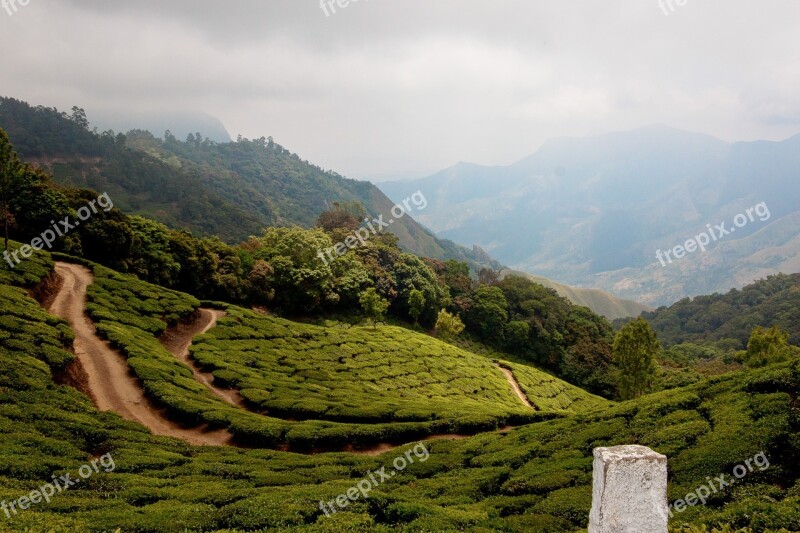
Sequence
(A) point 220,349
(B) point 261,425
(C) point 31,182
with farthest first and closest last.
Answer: (C) point 31,182
(A) point 220,349
(B) point 261,425

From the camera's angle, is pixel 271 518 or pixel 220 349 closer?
pixel 271 518

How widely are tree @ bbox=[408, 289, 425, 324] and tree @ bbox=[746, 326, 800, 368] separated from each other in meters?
35.1

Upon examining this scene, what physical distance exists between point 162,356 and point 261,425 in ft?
33.2

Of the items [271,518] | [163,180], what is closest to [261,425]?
[271,518]

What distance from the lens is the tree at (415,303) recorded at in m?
60.7

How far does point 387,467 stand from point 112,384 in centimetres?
1524

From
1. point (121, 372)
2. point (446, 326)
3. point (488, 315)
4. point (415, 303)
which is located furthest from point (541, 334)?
point (121, 372)

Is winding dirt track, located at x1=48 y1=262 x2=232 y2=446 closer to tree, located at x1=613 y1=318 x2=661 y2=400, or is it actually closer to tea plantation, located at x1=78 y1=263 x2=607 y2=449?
tea plantation, located at x1=78 y1=263 x2=607 y2=449

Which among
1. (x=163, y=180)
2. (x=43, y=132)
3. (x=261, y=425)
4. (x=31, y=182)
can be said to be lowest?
(x=261, y=425)

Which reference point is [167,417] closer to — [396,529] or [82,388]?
[82,388]

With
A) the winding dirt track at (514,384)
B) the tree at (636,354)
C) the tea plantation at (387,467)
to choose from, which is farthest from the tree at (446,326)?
the tea plantation at (387,467)

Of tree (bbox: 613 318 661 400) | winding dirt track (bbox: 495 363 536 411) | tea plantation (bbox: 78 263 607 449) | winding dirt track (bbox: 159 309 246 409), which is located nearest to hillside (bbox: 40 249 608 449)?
tea plantation (bbox: 78 263 607 449)

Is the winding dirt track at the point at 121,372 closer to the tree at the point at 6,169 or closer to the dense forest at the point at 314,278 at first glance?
the dense forest at the point at 314,278

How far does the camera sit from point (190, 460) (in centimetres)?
1509
